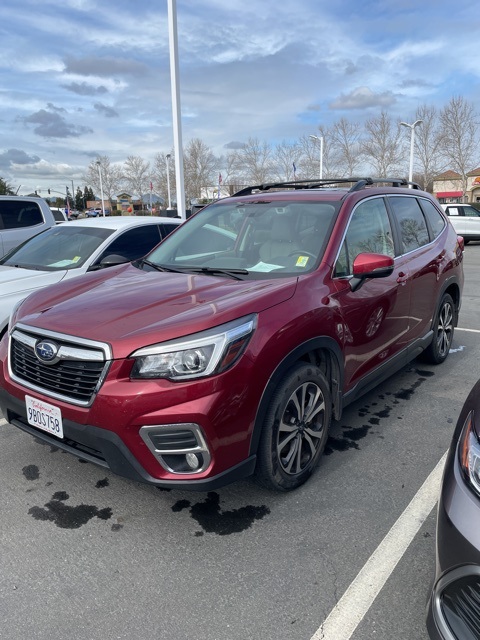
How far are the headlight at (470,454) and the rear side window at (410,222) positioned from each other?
8.22 ft

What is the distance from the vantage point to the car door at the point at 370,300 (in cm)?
323

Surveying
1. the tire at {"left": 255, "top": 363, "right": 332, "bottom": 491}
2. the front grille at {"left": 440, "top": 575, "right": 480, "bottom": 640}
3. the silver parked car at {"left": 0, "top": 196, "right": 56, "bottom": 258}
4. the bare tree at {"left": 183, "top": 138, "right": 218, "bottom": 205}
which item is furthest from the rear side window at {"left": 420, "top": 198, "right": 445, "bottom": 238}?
the bare tree at {"left": 183, "top": 138, "right": 218, "bottom": 205}

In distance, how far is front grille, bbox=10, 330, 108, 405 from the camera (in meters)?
2.44

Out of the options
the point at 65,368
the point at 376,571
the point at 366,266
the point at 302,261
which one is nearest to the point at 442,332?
the point at 366,266

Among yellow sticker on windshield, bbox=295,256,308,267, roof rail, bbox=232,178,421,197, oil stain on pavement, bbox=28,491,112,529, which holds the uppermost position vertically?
roof rail, bbox=232,178,421,197

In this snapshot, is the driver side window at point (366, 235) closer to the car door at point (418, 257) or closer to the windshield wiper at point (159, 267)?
the car door at point (418, 257)

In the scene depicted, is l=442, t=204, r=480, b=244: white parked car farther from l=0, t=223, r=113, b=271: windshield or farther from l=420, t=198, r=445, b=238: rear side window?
l=0, t=223, r=113, b=271: windshield

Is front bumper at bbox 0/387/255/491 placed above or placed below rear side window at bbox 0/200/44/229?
below

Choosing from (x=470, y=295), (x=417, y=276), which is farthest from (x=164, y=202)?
(x=417, y=276)

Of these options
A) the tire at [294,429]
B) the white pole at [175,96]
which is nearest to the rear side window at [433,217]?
the tire at [294,429]

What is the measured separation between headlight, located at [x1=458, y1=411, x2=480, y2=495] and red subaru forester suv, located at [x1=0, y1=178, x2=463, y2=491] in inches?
38.7

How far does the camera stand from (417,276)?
4.18 meters

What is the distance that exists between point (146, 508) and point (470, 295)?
8439 mm

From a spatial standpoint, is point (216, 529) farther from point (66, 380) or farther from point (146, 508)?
point (66, 380)
